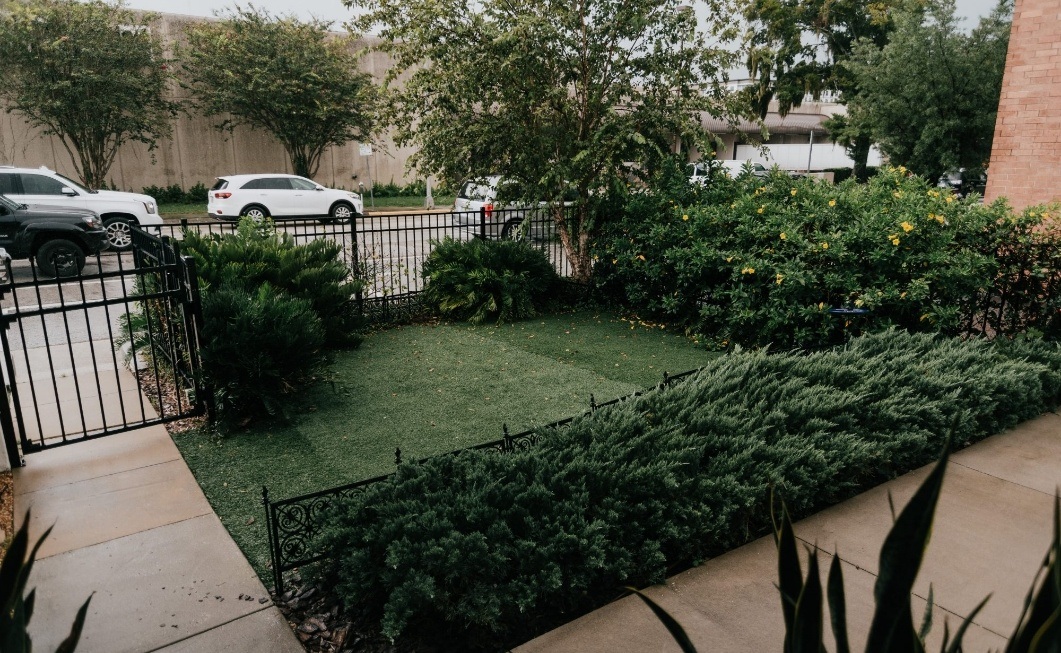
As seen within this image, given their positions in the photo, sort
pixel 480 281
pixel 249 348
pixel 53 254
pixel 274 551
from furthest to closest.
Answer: pixel 53 254, pixel 480 281, pixel 249 348, pixel 274 551

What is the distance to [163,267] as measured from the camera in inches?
217

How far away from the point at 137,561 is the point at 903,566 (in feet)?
12.7

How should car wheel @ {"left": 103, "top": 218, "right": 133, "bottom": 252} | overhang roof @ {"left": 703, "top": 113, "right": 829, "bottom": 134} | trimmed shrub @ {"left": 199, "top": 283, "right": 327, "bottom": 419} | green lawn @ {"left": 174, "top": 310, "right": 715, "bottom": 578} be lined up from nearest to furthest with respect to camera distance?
green lawn @ {"left": 174, "top": 310, "right": 715, "bottom": 578} → trimmed shrub @ {"left": 199, "top": 283, "right": 327, "bottom": 419} → car wheel @ {"left": 103, "top": 218, "right": 133, "bottom": 252} → overhang roof @ {"left": 703, "top": 113, "right": 829, "bottom": 134}

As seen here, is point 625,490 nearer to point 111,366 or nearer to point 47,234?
point 111,366

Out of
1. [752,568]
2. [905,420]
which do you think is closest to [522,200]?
[905,420]

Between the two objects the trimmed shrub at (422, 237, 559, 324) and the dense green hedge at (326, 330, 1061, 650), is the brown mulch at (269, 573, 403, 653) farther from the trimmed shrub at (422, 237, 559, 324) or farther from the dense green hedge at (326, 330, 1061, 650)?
the trimmed shrub at (422, 237, 559, 324)

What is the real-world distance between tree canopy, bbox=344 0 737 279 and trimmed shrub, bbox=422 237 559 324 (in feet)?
3.25

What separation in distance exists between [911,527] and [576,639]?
2.12m

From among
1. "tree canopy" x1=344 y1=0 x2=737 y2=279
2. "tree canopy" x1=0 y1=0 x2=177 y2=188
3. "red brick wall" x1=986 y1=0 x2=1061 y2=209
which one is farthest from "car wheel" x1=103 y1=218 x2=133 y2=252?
"red brick wall" x1=986 y1=0 x2=1061 y2=209

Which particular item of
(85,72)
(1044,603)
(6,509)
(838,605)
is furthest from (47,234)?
(1044,603)

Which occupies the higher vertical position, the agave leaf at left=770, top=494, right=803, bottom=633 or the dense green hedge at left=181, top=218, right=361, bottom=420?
the agave leaf at left=770, top=494, right=803, bottom=633

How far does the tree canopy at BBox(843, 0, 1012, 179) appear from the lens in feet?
60.9

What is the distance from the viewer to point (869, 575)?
362 centimetres

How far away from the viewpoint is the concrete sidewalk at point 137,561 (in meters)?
3.29
